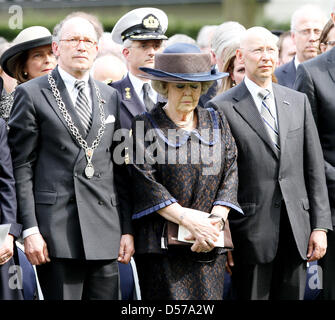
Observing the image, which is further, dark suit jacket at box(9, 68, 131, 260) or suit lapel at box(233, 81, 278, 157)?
suit lapel at box(233, 81, 278, 157)

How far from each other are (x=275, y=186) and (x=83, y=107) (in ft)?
4.33

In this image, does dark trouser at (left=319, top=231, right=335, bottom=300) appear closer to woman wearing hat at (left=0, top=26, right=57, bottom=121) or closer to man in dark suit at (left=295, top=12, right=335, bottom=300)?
man in dark suit at (left=295, top=12, right=335, bottom=300)

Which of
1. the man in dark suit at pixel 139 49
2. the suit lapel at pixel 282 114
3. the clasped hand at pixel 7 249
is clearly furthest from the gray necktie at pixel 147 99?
the clasped hand at pixel 7 249

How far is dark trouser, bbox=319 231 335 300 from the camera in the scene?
16.0ft

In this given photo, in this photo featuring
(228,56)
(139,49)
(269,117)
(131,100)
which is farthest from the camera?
(228,56)

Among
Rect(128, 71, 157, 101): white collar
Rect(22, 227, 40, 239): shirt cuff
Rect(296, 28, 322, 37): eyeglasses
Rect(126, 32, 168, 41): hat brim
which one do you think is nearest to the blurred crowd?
Rect(22, 227, 40, 239): shirt cuff

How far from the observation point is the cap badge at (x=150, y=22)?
5484 mm

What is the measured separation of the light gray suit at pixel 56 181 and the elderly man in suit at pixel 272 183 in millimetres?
888

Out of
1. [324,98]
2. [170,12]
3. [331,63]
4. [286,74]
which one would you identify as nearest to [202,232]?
[324,98]

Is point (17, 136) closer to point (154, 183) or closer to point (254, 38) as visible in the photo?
point (154, 183)

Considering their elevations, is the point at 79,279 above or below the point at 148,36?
below

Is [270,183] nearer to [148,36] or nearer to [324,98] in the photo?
[324,98]

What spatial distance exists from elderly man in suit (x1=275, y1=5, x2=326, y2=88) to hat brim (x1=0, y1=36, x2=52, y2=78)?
2.59m

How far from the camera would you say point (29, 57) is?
5234 millimetres
